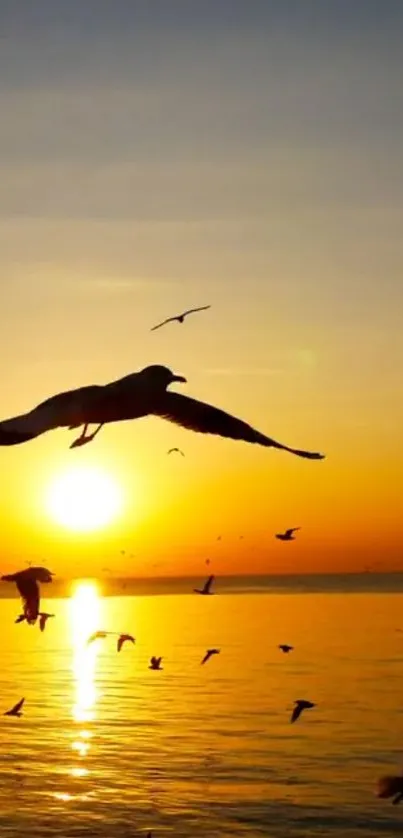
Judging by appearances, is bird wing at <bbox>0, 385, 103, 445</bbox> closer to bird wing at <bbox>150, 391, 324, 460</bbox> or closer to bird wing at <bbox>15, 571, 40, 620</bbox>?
bird wing at <bbox>150, 391, 324, 460</bbox>

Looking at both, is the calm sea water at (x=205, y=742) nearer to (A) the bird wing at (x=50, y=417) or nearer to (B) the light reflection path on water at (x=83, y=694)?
(B) the light reflection path on water at (x=83, y=694)

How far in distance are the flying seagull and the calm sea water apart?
18973 mm

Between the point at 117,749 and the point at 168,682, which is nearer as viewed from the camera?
the point at 117,749

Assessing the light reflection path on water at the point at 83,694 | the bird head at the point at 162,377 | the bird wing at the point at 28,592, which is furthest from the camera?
the light reflection path on water at the point at 83,694

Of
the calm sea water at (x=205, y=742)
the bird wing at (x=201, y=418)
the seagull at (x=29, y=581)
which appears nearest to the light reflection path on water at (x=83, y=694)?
the calm sea water at (x=205, y=742)

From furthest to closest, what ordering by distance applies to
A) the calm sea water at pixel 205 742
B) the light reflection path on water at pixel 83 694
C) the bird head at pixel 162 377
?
the light reflection path on water at pixel 83 694 < the calm sea water at pixel 205 742 < the bird head at pixel 162 377

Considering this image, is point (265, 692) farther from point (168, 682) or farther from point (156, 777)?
point (156, 777)

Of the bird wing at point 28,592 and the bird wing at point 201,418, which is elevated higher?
the bird wing at point 201,418

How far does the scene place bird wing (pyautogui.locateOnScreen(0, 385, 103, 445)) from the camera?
12180 mm

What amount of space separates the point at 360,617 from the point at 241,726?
70652 millimetres

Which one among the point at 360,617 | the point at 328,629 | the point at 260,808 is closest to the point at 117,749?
the point at 260,808

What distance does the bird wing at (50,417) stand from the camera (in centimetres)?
1218

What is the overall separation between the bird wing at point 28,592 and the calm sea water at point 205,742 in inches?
491

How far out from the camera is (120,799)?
35.6 metres
